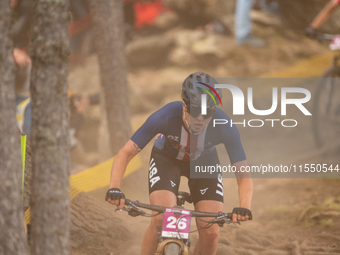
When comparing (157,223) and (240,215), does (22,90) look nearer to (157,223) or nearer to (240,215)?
(157,223)

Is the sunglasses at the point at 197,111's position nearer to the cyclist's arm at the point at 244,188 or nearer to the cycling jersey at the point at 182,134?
the cycling jersey at the point at 182,134

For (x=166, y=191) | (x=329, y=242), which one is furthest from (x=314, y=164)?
(x=166, y=191)

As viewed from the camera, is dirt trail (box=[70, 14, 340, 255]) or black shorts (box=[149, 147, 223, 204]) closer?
black shorts (box=[149, 147, 223, 204])

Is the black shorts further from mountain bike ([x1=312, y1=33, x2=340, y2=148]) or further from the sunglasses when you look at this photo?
mountain bike ([x1=312, y1=33, x2=340, y2=148])

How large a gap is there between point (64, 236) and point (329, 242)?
13.6 ft

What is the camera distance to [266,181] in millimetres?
8242

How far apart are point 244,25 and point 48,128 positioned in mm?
9815

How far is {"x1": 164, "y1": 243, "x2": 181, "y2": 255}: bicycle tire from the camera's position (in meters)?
3.25

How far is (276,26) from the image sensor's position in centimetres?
1382

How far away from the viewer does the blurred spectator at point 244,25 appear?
36.6 feet

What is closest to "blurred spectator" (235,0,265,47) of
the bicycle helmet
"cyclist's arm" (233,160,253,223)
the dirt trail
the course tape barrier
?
the dirt trail

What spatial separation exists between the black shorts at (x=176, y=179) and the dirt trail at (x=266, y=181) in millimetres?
1378

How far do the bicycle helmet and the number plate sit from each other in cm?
111

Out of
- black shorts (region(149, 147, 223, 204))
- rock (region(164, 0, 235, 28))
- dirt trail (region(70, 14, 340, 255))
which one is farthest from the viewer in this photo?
rock (region(164, 0, 235, 28))
